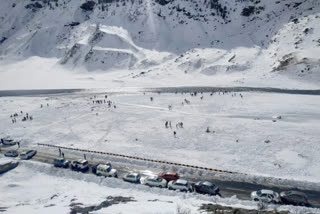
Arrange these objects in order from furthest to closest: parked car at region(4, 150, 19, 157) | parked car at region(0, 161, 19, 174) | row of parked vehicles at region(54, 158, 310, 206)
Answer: parked car at region(4, 150, 19, 157), parked car at region(0, 161, 19, 174), row of parked vehicles at region(54, 158, 310, 206)

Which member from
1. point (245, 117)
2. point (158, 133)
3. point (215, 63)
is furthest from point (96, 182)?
point (215, 63)

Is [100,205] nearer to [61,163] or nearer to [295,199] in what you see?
[61,163]

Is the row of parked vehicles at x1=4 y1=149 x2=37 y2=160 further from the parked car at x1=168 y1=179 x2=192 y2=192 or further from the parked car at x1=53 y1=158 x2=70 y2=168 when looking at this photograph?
the parked car at x1=168 y1=179 x2=192 y2=192

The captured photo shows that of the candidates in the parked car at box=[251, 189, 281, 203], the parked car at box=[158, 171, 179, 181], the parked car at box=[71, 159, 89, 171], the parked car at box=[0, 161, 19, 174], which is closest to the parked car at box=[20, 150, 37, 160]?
the parked car at box=[0, 161, 19, 174]

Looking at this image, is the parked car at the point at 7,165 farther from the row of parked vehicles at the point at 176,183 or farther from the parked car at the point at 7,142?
the parked car at the point at 7,142

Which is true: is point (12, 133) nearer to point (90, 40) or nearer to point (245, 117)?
point (245, 117)

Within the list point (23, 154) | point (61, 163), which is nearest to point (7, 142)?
point (23, 154)

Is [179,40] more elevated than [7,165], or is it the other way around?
[179,40]
